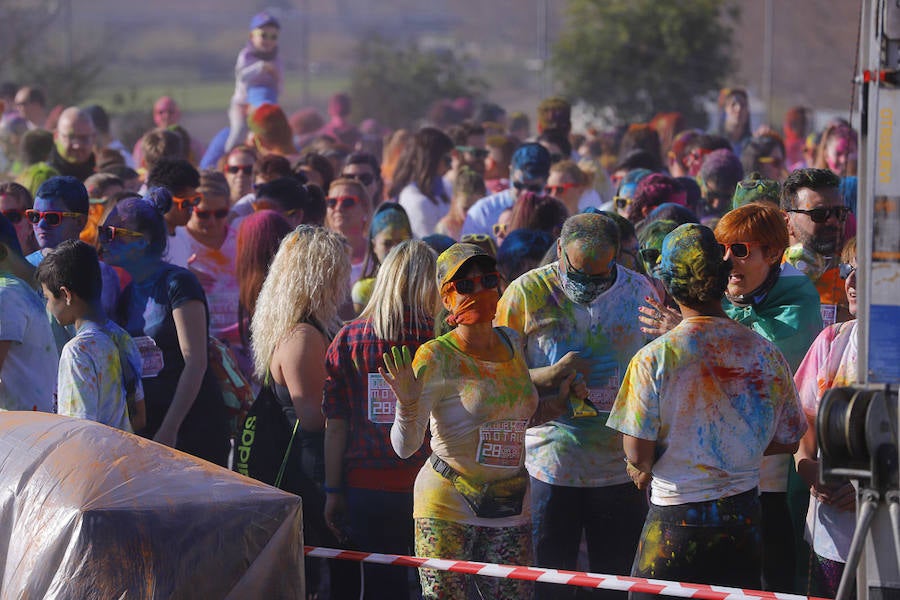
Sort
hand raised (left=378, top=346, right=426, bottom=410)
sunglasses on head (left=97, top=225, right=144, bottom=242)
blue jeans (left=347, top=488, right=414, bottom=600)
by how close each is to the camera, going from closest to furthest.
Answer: hand raised (left=378, top=346, right=426, bottom=410) → blue jeans (left=347, top=488, right=414, bottom=600) → sunglasses on head (left=97, top=225, right=144, bottom=242)

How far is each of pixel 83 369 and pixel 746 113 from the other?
10.5m

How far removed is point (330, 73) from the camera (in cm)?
7500

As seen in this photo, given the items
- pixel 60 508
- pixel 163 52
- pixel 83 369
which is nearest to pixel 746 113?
pixel 83 369

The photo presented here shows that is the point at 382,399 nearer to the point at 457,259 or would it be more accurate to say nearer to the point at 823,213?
the point at 457,259

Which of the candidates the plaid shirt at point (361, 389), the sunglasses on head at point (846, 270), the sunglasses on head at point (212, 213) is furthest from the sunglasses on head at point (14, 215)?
the sunglasses on head at point (846, 270)

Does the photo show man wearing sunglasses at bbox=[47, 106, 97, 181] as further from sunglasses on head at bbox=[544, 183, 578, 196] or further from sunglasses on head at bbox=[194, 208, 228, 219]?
sunglasses on head at bbox=[544, 183, 578, 196]

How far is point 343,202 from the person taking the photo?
8102 millimetres

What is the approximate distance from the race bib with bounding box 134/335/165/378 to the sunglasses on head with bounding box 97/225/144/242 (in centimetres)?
49

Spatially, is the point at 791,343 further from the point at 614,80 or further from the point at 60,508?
the point at 614,80

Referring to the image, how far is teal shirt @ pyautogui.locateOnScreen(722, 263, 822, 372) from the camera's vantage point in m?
5.04

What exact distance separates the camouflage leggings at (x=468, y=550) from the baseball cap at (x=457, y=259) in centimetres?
88

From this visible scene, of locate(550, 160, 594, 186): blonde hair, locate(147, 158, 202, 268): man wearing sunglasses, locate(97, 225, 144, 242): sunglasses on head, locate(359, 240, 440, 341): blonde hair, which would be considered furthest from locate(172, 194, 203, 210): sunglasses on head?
locate(359, 240, 440, 341): blonde hair

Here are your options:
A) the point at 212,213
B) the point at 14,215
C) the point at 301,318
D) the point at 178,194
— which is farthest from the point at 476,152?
the point at 301,318

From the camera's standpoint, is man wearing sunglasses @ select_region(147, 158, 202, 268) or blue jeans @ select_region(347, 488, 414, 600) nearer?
blue jeans @ select_region(347, 488, 414, 600)
